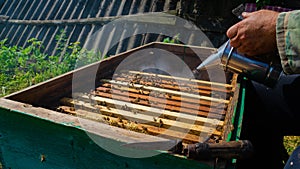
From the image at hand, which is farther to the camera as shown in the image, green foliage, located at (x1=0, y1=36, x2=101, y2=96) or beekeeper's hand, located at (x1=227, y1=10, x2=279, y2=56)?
green foliage, located at (x1=0, y1=36, x2=101, y2=96)

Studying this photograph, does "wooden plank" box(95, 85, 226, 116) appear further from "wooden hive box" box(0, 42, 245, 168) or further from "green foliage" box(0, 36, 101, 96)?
"green foliage" box(0, 36, 101, 96)

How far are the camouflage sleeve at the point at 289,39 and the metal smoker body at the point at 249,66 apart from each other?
1.89 ft

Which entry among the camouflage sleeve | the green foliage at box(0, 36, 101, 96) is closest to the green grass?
the camouflage sleeve

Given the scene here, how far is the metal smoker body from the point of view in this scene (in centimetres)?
180

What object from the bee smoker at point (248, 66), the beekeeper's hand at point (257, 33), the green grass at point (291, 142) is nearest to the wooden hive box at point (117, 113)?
the bee smoker at point (248, 66)

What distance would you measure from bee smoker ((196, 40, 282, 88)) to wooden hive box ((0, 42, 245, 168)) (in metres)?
0.15

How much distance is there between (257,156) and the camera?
2314 millimetres

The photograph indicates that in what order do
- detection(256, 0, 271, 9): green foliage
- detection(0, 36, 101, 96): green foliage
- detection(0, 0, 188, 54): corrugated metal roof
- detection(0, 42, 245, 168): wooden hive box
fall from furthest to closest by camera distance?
detection(0, 0, 188, 54): corrugated metal roof
detection(0, 36, 101, 96): green foliage
detection(256, 0, 271, 9): green foliage
detection(0, 42, 245, 168): wooden hive box

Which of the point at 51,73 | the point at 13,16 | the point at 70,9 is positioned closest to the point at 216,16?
the point at 51,73

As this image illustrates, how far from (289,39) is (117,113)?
1.08 meters

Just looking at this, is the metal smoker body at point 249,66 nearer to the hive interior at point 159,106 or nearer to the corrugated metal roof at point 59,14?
the hive interior at point 159,106

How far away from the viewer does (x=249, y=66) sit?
1828 millimetres

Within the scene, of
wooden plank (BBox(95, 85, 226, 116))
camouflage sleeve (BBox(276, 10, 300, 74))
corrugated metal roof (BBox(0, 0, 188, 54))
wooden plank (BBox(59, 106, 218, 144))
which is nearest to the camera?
camouflage sleeve (BBox(276, 10, 300, 74))

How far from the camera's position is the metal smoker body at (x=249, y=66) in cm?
180
